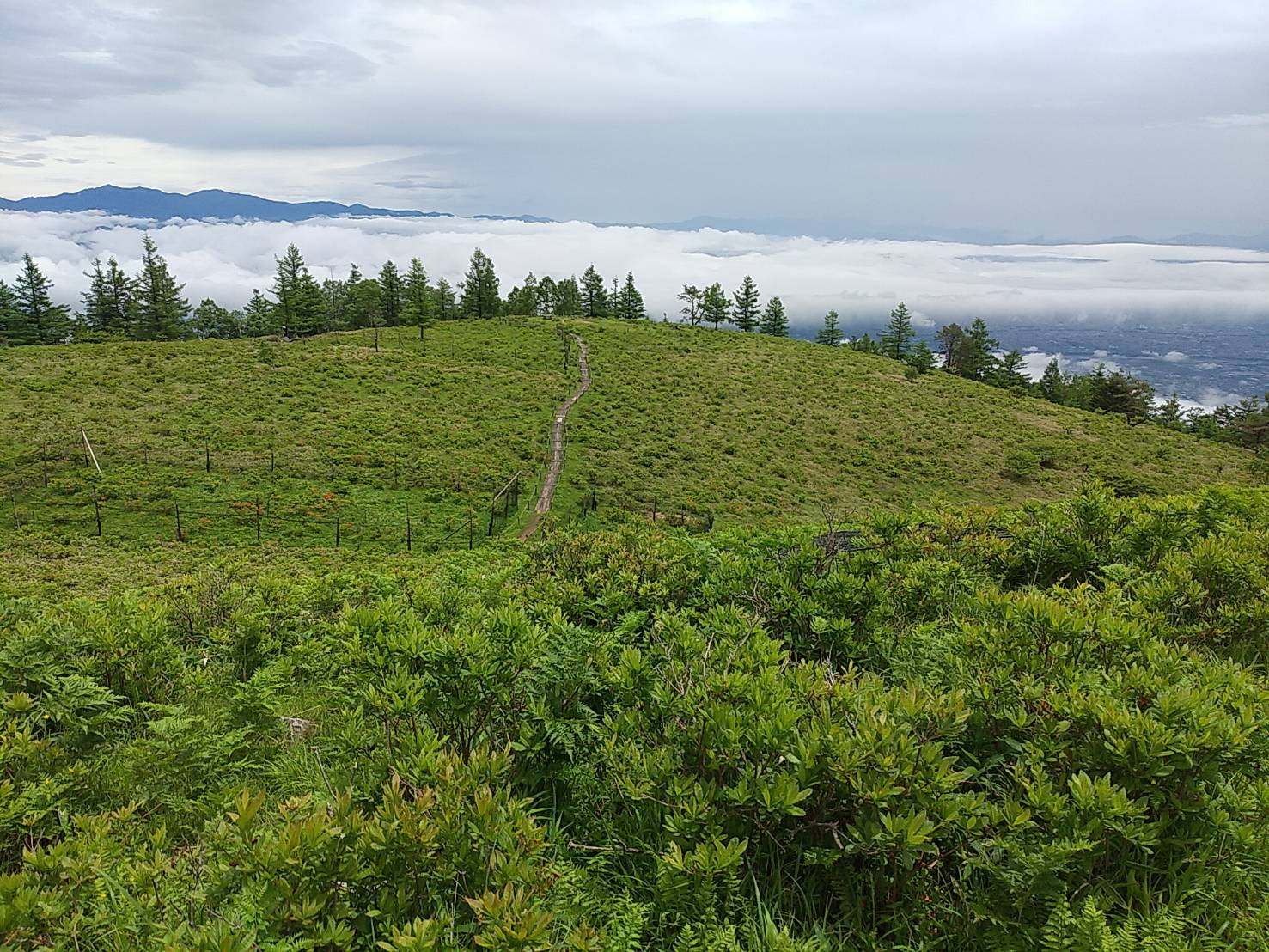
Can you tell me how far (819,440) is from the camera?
4181 cm

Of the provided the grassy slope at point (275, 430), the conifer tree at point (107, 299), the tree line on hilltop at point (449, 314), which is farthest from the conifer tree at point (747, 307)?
the conifer tree at point (107, 299)

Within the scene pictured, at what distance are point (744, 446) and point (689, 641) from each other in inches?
1451

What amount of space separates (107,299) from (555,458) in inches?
2206

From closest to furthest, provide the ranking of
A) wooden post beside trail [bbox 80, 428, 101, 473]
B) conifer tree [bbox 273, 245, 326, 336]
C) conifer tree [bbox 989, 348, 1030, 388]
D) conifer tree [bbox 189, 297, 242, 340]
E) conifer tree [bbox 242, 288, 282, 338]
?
wooden post beside trail [bbox 80, 428, 101, 473]
conifer tree [bbox 273, 245, 326, 336]
conifer tree [bbox 242, 288, 282, 338]
conifer tree [bbox 989, 348, 1030, 388]
conifer tree [bbox 189, 297, 242, 340]

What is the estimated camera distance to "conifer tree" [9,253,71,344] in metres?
57.8

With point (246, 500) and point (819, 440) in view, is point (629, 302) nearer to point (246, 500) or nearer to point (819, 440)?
point (819, 440)

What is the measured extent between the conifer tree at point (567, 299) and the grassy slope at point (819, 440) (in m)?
25.6

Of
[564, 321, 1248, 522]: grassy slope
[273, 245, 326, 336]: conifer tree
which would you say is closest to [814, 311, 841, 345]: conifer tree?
[564, 321, 1248, 522]: grassy slope

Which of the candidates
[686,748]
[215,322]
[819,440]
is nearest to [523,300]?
[215,322]

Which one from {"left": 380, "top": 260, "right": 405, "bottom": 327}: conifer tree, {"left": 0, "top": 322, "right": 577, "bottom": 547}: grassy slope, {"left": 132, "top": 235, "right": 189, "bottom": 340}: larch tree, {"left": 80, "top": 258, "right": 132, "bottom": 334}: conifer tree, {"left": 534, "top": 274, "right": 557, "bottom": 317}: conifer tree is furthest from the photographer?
{"left": 534, "top": 274, "right": 557, "bottom": 317}: conifer tree

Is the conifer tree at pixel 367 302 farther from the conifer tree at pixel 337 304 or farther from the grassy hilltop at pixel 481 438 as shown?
the grassy hilltop at pixel 481 438

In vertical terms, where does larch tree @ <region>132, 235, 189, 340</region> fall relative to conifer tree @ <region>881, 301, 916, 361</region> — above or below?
above

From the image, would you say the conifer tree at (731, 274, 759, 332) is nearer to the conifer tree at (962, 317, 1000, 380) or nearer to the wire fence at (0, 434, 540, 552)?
the conifer tree at (962, 317, 1000, 380)

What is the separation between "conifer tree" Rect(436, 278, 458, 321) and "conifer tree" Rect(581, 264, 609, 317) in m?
16.0
